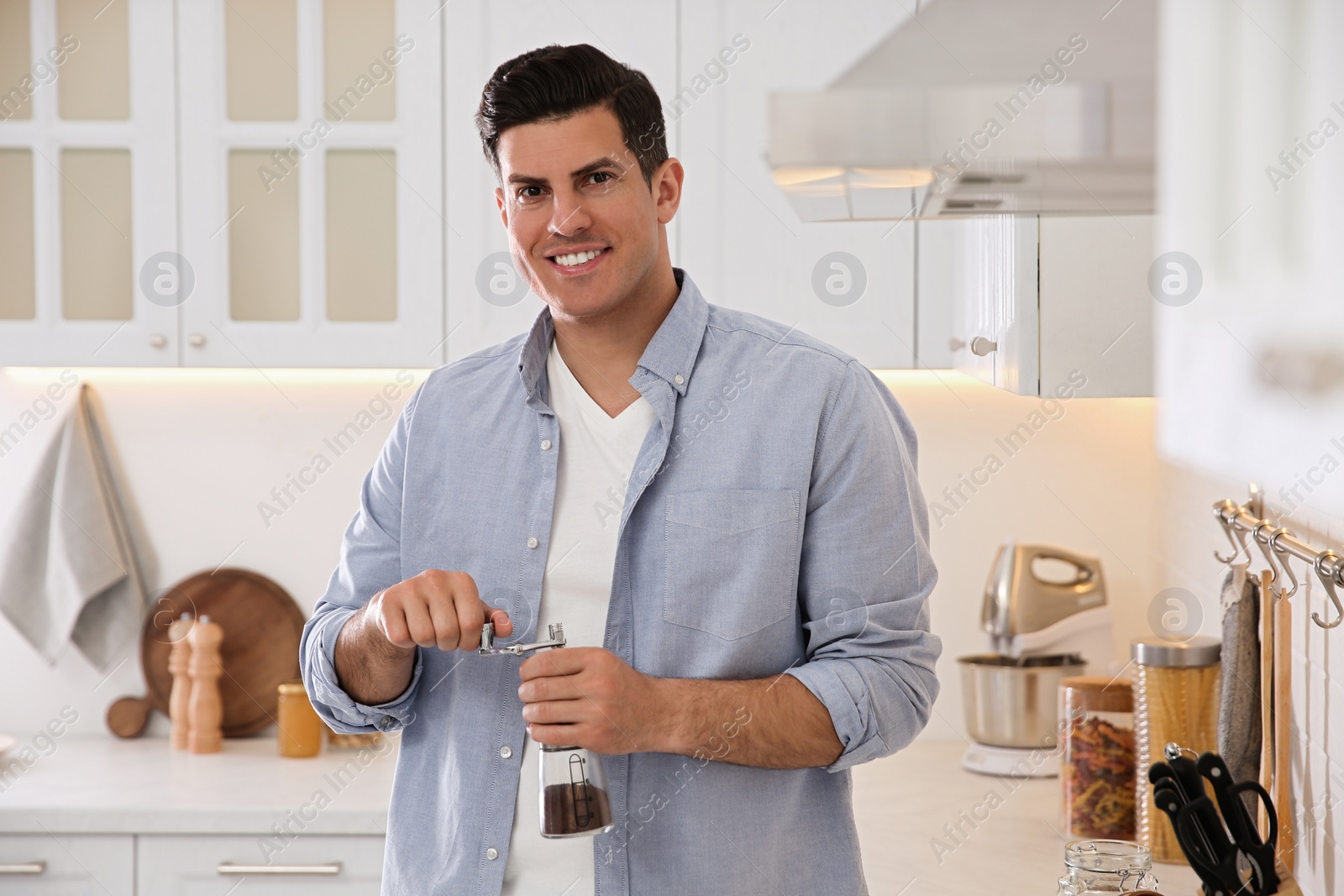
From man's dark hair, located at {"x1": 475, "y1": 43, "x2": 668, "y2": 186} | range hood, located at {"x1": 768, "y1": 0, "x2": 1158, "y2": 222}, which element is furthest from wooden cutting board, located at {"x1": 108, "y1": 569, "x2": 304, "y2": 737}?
range hood, located at {"x1": 768, "y1": 0, "x2": 1158, "y2": 222}

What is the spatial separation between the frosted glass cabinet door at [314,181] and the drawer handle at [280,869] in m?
0.77

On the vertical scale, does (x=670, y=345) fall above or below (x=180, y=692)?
above

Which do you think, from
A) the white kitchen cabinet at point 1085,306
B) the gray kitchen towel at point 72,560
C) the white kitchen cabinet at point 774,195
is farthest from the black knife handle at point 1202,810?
the gray kitchen towel at point 72,560

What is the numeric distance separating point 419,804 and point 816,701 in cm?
38

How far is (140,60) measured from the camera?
1965 mm

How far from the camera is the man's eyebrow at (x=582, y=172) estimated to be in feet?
3.49

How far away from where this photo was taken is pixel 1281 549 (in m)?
1.19

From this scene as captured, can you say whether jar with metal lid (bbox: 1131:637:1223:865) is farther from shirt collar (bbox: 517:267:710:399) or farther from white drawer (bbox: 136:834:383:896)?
white drawer (bbox: 136:834:383:896)

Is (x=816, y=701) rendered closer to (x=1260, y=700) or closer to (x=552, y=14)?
(x=1260, y=700)

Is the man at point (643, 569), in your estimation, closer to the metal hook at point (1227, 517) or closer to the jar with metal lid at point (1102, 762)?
the metal hook at point (1227, 517)

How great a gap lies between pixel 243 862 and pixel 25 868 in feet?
1.02

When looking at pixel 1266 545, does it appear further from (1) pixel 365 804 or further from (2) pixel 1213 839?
(1) pixel 365 804

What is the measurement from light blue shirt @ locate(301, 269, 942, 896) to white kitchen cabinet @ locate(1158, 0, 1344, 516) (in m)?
0.27

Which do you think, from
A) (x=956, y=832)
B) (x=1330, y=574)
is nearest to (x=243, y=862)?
(x=956, y=832)
